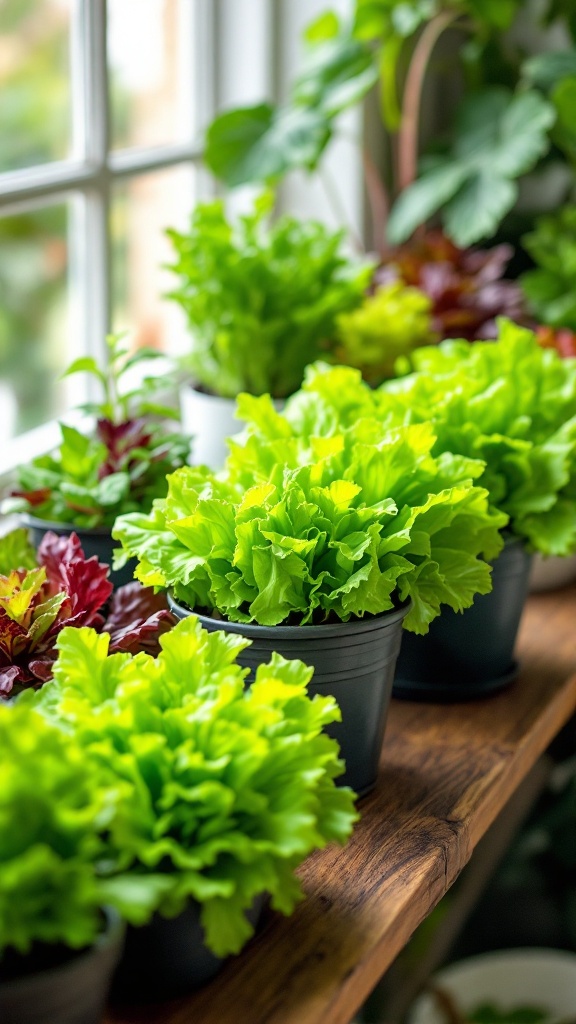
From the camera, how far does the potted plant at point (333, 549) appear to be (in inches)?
31.5

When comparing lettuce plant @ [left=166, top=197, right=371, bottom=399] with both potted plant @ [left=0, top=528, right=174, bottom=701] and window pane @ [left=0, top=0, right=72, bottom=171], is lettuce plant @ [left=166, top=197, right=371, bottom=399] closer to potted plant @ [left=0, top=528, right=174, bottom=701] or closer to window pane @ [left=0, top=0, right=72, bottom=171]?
window pane @ [left=0, top=0, right=72, bottom=171]

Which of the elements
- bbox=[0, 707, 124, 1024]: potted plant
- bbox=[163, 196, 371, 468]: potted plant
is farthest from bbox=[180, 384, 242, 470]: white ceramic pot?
bbox=[0, 707, 124, 1024]: potted plant

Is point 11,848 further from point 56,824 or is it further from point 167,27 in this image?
point 167,27

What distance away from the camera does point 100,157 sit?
139 cm

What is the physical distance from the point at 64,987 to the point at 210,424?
80 centimetres

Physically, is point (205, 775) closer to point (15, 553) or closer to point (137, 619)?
point (137, 619)

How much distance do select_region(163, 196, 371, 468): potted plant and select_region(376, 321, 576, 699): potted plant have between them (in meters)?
0.22

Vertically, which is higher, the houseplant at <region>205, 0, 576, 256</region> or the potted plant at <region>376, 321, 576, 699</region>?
the houseplant at <region>205, 0, 576, 256</region>

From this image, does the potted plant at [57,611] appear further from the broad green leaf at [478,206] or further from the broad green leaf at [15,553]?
the broad green leaf at [478,206]

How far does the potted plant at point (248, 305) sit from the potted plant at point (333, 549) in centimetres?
41

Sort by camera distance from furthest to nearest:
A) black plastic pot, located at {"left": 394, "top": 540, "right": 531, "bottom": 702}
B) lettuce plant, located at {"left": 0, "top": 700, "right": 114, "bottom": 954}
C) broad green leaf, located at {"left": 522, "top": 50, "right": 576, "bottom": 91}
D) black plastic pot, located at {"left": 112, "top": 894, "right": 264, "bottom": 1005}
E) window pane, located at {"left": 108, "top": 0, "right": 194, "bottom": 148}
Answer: broad green leaf, located at {"left": 522, "top": 50, "right": 576, "bottom": 91}, window pane, located at {"left": 108, "top": 0, "right": 194, "bottom": 148}, black plastic pot, located at {"left": 394, "top": 540, "right": 531, "bottom": 702}, black plastic pot, located at {"left": 112, "top": 894, "right": 264, "bottom": 1005}, lettuce plant, located at {"left": 0, "top": 700, "right": 114, "bottom": 954}

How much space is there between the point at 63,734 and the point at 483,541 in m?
0.38

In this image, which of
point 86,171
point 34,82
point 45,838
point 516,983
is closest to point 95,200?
point 86,171

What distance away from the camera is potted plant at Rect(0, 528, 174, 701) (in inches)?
31.3
